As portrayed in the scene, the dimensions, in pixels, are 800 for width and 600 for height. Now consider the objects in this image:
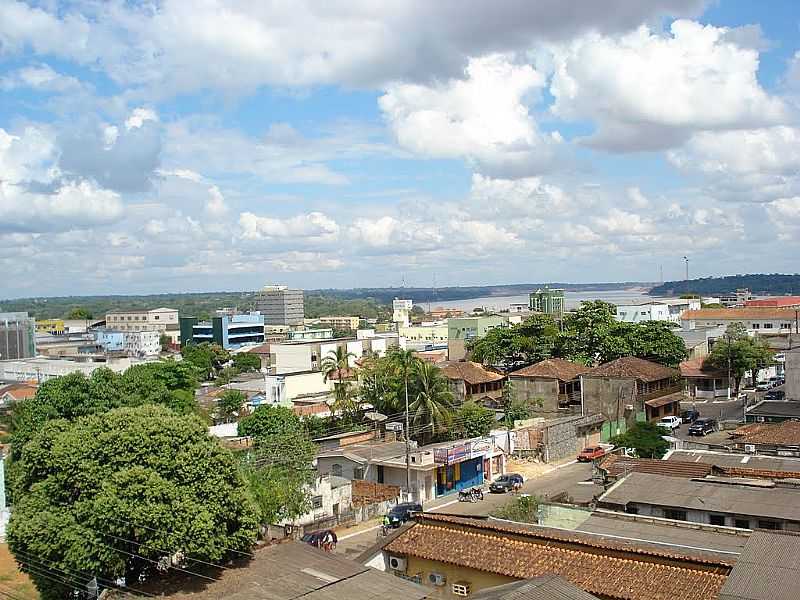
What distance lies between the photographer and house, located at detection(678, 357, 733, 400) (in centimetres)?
5412

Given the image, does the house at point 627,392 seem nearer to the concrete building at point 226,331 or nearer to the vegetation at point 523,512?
the vegetation at point 523,512

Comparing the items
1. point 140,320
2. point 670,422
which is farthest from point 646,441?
point 140,320

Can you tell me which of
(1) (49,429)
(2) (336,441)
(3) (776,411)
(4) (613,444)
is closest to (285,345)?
(2) (336,441)

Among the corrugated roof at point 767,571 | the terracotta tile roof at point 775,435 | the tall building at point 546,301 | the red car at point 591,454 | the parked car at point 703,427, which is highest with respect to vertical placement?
the tall building at point 546,301

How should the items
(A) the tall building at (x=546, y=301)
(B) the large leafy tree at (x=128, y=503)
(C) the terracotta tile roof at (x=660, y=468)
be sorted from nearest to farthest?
(B) the large leafy tree at (x=128, y=503) < (C) the terracotta tile roof at (x=660, y=468) < (A) the tall building at (x=546, y=301)

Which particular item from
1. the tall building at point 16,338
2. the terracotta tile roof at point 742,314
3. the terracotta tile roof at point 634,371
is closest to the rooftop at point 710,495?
the terracotta tile roof at point 634,371

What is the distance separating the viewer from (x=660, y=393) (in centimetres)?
4678

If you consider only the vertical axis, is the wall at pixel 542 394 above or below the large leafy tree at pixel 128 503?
below

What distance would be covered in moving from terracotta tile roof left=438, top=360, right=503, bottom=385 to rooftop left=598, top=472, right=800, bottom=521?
24635 mm

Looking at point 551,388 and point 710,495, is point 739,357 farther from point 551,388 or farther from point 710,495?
point 710,495

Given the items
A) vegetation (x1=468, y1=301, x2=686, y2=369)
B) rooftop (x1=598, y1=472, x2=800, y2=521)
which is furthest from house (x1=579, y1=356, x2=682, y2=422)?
rooftop (x1=598, y1=472, x2=800, y2=521)

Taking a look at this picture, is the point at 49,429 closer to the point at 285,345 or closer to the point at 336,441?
the point at 336,441

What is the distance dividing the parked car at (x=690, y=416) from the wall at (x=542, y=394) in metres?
7.65

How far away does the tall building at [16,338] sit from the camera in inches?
3696
